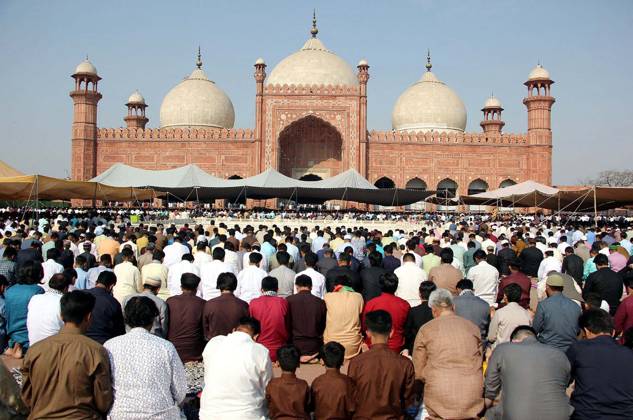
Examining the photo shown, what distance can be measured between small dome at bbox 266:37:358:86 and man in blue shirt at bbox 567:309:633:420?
26.9 meters

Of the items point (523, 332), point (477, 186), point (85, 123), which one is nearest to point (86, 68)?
point (85, 123)

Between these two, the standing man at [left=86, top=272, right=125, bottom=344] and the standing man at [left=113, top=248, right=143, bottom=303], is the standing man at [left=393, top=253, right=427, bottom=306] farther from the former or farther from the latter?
the standing man at [left=86, top=272, right=125, bottom=344]

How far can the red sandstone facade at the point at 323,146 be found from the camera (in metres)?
25.8

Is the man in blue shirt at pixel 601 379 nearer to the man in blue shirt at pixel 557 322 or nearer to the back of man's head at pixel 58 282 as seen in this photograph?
the man in blue shirt at pixel 557 322

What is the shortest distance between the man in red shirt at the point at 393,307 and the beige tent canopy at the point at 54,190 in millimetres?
11628

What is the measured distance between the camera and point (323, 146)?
2770 cm

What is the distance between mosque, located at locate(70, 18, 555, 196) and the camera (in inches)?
1018

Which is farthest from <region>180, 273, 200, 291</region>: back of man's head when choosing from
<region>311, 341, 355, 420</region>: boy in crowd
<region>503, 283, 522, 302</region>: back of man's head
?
<region>503, 283, 522, 302</region>: back of man's head

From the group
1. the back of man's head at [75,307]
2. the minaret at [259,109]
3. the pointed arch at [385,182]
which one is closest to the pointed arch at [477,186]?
the pointed arch at [385,182]

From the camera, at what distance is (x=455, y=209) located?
27.0 metres

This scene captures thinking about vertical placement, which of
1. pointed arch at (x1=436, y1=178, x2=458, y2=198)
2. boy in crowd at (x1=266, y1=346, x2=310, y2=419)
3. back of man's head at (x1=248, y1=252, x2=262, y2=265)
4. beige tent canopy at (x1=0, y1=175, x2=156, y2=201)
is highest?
pointed arch at (x1=436, y1=178, x2=458, y2=198)

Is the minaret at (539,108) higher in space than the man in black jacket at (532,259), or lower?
higher

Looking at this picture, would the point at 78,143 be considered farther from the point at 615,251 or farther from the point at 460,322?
the point at 460,322

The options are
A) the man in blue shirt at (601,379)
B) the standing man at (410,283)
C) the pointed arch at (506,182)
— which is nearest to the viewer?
the man in blue shirt at (601,379)
